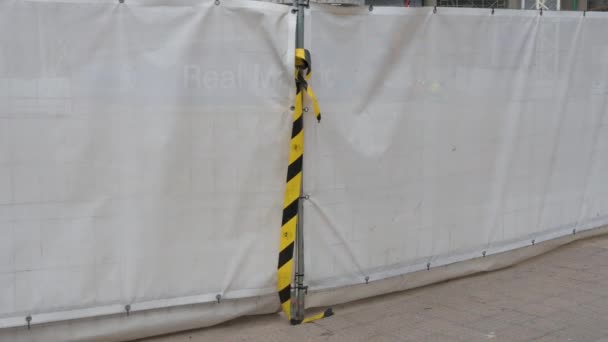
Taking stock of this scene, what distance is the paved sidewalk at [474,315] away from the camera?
516 cm

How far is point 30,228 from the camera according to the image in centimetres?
446

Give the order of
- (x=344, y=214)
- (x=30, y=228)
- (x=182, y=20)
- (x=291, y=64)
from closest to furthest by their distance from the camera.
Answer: (x=30, y=228), (x=182, y=20), (x=291, y=64), (x=344, y=214)

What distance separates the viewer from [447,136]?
6203 mm

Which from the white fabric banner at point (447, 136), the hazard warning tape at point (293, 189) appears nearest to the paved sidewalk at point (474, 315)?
the white fabric banner at point (447, 136)

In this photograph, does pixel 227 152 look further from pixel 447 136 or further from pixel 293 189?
pixel 447 136

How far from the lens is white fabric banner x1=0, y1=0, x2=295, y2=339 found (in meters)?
4.42

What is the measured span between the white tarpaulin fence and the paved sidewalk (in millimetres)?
192

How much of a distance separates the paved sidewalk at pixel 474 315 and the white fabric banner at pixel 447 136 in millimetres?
271

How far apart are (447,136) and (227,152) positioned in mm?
2114

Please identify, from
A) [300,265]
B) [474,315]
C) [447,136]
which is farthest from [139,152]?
[474,315]

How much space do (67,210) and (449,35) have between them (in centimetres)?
344

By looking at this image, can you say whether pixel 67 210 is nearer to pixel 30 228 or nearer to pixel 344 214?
pixel 30 228

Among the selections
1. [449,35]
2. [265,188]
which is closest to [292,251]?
[265,188]

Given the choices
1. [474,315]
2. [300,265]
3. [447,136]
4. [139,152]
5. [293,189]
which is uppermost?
Answer: [139,152]
